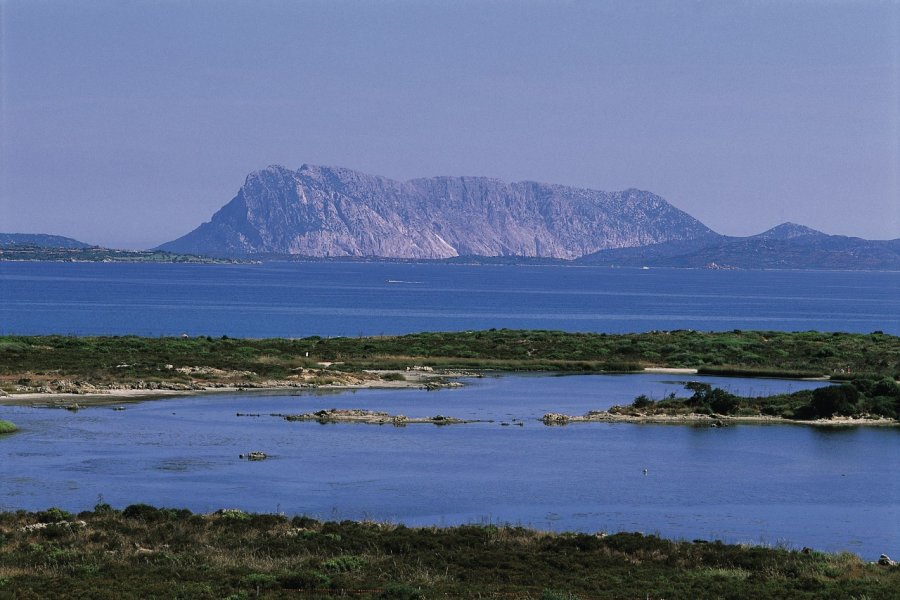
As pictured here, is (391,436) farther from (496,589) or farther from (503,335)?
(503,335)

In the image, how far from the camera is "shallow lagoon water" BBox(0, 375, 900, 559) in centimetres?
3628

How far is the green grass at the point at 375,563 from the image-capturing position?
25.4 meters

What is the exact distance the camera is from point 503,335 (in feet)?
349

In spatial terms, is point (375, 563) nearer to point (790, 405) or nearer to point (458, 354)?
point (790, 405)

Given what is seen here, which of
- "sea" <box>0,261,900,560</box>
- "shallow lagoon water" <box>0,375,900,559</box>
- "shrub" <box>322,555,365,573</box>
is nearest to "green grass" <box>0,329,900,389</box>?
"sea" <box>0,261,900,560</box>

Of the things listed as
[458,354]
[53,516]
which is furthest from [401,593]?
[458,354]

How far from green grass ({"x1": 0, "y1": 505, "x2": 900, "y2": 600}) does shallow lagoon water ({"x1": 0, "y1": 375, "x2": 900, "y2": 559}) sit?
3.77m

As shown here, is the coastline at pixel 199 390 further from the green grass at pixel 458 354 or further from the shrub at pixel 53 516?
the shrub at pixel 53 516

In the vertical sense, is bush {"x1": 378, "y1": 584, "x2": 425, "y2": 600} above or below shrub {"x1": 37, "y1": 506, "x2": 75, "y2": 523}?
above

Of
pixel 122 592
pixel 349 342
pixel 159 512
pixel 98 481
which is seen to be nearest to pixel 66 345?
pixel 349 342

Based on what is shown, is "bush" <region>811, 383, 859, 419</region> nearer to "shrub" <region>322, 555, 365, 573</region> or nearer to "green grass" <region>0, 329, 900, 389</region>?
"green grass" <region>0, 329, 900, 389</region>

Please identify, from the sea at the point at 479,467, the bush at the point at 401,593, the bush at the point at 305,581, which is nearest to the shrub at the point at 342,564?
the bush at the point at 305,581

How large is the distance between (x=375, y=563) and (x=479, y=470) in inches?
658

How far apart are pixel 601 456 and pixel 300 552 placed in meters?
21.6
